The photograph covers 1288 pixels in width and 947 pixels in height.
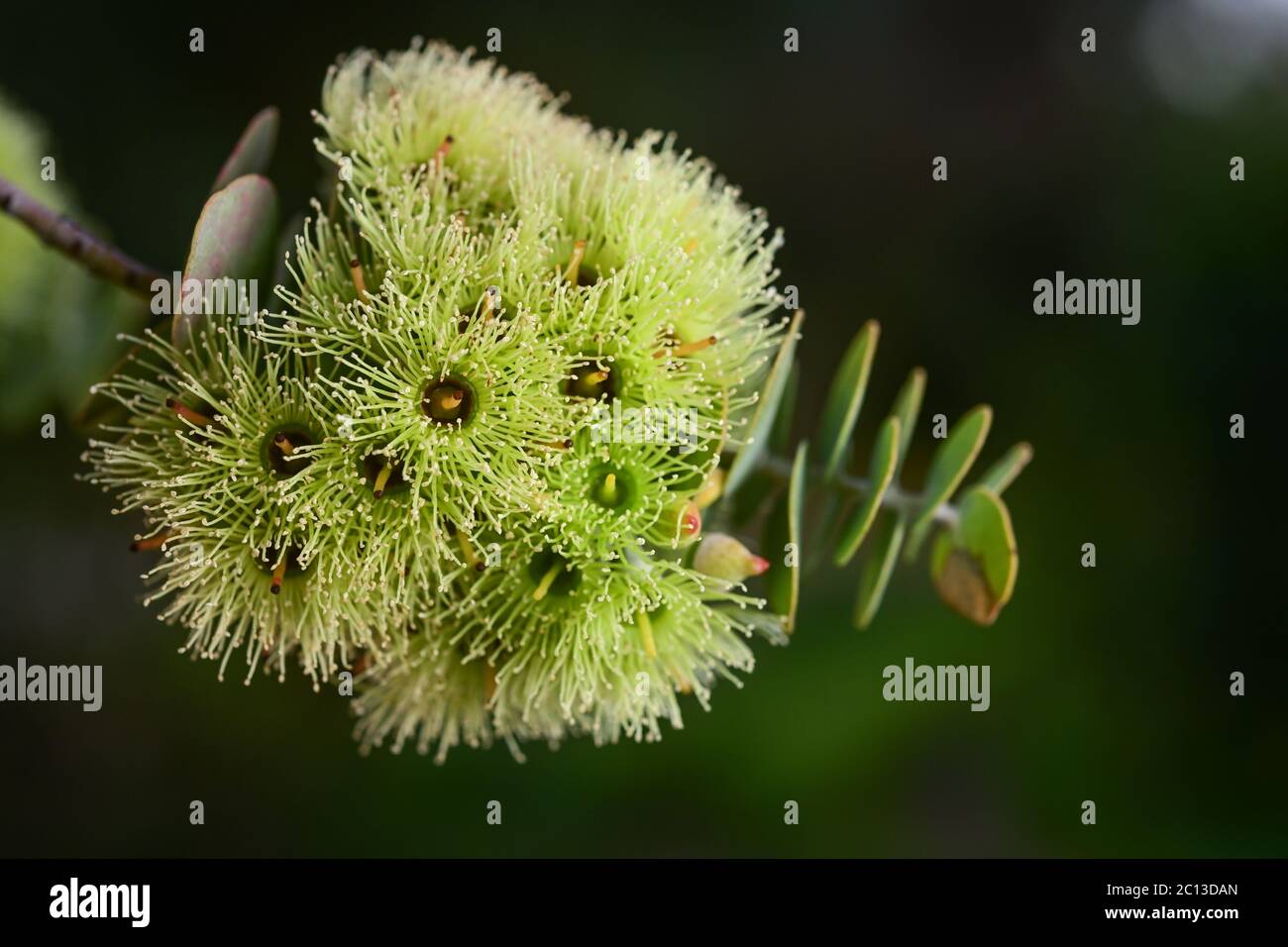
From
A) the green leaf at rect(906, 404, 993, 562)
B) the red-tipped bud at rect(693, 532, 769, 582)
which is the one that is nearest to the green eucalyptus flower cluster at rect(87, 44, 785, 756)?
the red-tipped bud at rect(693, 532, 769, 582)

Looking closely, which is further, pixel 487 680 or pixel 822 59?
pixel 822 59

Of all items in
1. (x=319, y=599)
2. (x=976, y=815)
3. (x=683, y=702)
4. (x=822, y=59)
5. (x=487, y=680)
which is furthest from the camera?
(x=822, y=59)

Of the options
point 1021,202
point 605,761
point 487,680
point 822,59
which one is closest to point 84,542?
point 605,761

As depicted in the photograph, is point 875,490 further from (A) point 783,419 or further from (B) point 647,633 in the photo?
(B) point 647,633

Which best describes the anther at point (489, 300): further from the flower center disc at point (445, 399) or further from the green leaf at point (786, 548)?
the green leaf at point (786, 548)

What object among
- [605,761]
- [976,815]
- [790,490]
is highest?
[790,490]

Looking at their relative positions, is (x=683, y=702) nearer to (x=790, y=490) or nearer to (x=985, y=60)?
(x=790, y=490)
